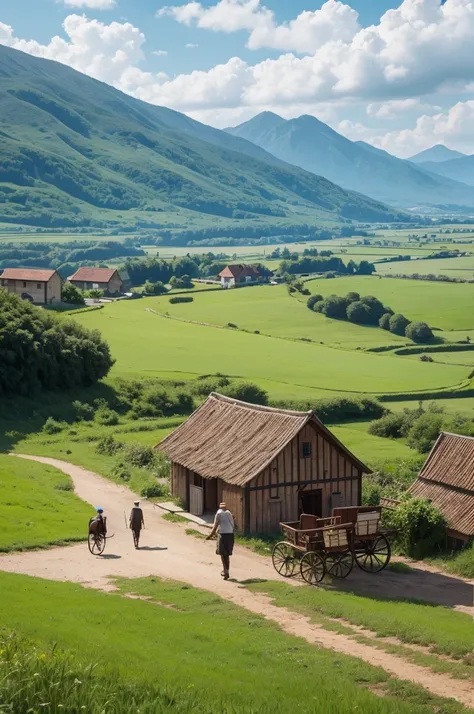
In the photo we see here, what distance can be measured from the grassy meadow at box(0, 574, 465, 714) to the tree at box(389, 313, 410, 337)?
347ft

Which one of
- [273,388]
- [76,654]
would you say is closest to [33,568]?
[76,654]

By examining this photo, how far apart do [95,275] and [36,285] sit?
151 ft

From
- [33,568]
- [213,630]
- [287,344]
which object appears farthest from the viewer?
[287,344]

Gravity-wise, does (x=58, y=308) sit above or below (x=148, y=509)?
above

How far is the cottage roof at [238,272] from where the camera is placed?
626ft

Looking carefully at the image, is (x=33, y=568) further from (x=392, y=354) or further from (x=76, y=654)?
(x=392, y=354)

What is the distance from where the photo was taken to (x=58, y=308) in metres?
111

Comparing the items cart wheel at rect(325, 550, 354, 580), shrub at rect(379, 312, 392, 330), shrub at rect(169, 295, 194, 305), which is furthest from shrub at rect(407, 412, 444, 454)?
shrub at rect(169, 295, 194, 305)

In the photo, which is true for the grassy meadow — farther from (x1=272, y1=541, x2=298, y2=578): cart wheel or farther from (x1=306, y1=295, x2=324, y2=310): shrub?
(x1=306, y1=295, x2=324, y2=310): shrub

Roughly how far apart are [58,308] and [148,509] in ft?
245

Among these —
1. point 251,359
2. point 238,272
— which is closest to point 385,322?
point 251,359

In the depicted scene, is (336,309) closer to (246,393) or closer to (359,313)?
(359,313)

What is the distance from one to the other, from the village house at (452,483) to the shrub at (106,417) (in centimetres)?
2860

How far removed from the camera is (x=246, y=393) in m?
72.1
